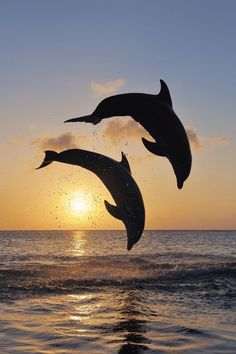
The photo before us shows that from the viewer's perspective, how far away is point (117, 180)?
10.6 m

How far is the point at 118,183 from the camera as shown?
1056cm

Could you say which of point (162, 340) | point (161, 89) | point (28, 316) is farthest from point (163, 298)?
point (161, 89)

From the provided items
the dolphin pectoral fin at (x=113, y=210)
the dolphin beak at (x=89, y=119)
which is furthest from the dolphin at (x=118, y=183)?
the dolphin beak at (x=89, y=119)

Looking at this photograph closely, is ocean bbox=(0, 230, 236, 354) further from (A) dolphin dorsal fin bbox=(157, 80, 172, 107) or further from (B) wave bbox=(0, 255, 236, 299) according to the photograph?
(A) dolphin dorsal fin bbox=(157, 80, 172, 107)

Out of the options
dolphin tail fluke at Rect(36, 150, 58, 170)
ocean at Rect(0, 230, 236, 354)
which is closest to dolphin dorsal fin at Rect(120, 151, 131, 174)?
dolphin tail fluke at Rect(36, 150, 58, 170)

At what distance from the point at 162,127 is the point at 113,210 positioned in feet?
8.91

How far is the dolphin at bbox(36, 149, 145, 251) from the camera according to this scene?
1041 cm

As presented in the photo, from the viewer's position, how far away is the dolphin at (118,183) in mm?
10414

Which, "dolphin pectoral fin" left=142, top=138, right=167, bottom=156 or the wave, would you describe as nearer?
"dolphin pectoral fin" left=142, top=138, right=167, bottom=156

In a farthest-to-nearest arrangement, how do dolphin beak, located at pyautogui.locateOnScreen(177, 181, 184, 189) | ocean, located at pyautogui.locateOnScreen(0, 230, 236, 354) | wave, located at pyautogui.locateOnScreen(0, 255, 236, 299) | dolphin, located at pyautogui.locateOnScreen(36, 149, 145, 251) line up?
wave, located at pyautogui.locateOnScreen(0, 255, 236, 299) → dolphin, located at pyautogui.locateOnScreen(36, 149, 145, 251) → ocean, located at pyautogui.locateOnScreen(0, 230, 236, 354) → dolphin beak, located at pyautogui.locateOnScreen(177, 181, 184, 189)

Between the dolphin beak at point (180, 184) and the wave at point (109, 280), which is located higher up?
the dolphin beak at point (180, 184)

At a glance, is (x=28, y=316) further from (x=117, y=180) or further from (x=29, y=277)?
(x=29, y=277)

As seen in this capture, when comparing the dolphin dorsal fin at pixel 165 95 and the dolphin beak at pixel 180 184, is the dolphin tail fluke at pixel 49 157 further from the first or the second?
the dolphin beak at pixel 180 184

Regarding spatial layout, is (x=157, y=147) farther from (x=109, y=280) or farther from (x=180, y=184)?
(x=109, y=280)
